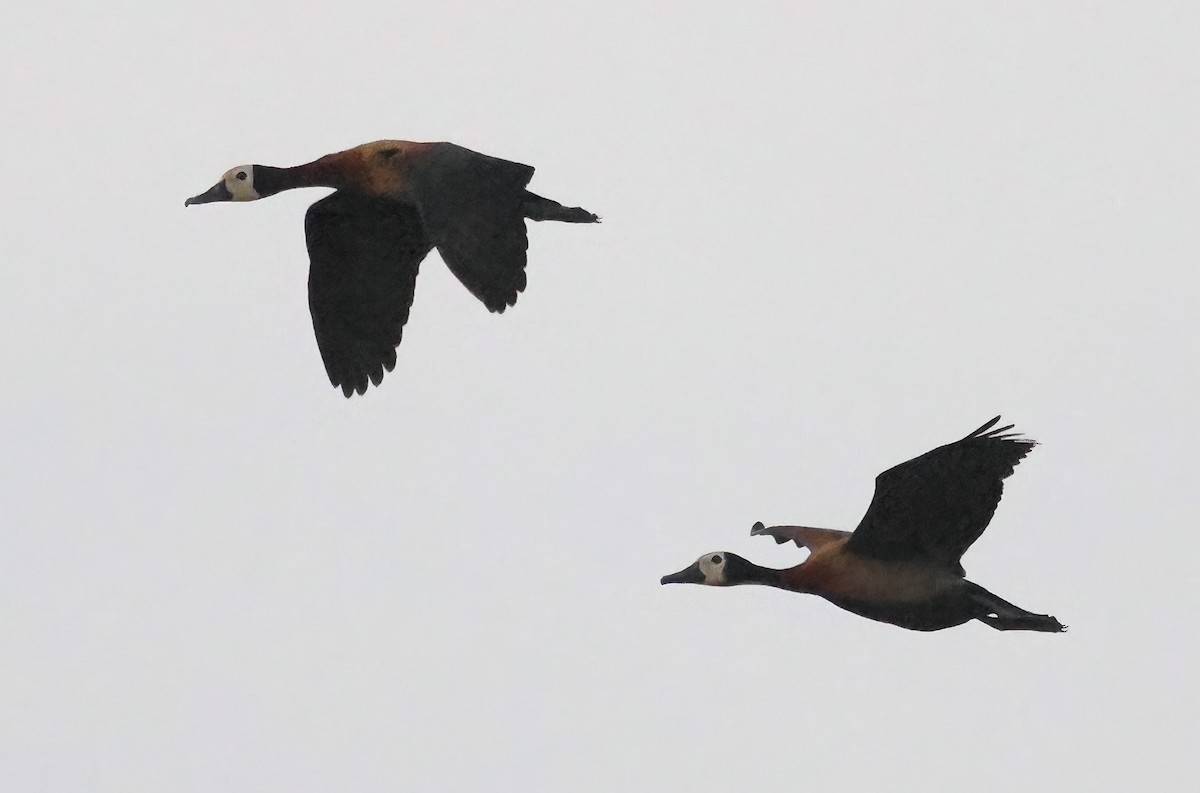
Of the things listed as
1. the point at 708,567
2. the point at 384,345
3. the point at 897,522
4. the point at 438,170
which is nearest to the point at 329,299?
the point at 384,345

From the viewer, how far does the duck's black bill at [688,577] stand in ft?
54.3

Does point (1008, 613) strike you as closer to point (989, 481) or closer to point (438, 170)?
point (989, 481)

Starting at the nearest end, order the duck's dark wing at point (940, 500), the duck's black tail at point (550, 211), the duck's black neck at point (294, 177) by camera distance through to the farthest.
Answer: the duck's dark wing at point (940, 500)
the duck's black tail at point (550, 211)
the duck's black neck at point (294, 177)

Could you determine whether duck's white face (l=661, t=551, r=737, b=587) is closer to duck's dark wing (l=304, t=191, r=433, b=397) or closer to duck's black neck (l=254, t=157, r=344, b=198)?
duck's dark wing (l=304, t=191, r=433, b=397)

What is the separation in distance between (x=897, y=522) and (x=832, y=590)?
694 mm

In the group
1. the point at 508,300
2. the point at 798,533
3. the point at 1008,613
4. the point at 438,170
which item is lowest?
the point at 1008,613

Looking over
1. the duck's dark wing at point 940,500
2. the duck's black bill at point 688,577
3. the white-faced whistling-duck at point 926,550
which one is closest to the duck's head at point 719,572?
the duck's black bill at point 688,577

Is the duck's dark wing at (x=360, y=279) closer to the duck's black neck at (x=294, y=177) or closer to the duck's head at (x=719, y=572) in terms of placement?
the duck's black neck at (x=294, y=177)

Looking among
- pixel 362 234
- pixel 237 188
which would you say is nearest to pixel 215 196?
pixel 237 188

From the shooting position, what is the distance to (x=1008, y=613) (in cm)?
1518

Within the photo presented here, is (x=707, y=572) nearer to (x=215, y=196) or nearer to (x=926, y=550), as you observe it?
(x=926, y=550)

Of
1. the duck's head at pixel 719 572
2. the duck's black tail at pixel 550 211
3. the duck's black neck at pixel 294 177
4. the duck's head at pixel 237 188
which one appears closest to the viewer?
the duck's black tail at pixel 550 211

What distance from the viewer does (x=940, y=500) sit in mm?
15273

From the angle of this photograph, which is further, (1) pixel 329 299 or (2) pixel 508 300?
(1) pixel 329 299
